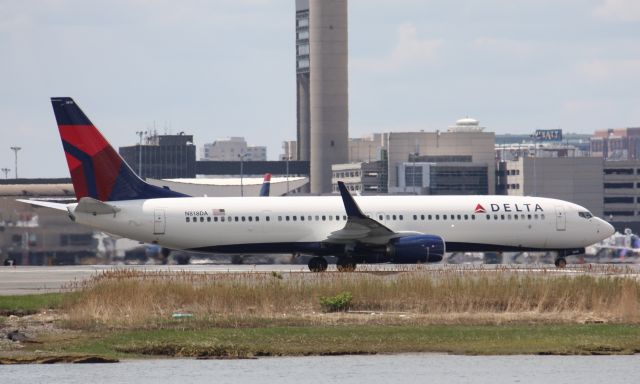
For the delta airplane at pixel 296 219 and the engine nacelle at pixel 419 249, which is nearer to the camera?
the engine nacelle at pixel 419 249

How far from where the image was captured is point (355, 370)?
34.4 m

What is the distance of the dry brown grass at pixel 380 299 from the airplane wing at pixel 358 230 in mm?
14093

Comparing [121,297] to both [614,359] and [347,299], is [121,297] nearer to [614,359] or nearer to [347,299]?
[347,299]

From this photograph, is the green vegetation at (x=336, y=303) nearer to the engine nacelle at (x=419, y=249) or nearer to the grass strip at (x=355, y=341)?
the grass strip at (x=355, y=341)

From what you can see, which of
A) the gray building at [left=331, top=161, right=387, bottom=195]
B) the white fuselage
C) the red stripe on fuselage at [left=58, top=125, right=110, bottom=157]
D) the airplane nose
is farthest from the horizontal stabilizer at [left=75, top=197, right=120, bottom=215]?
the gray building at [left=331, top=161, right=387, bottom=195]

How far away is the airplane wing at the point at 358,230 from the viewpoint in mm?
61125

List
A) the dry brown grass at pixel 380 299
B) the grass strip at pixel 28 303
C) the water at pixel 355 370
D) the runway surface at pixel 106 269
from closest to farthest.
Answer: the water at pixel 355 370 < the dry brown grass at pixel 380 299 < the grass strip at pixel 28 303 < the runway surface at pixel 106 269

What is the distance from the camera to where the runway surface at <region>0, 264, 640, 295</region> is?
181 feet

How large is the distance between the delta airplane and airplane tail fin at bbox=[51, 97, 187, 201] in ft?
0.15

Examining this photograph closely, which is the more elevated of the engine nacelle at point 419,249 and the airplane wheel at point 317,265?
the engine nacelle at point 419,249

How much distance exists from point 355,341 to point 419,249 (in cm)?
2366

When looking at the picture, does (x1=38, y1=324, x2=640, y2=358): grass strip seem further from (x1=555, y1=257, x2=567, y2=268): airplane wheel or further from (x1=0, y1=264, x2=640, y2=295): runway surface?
(x1=555, y1=257, x2=567, y2=268): airplane wheel

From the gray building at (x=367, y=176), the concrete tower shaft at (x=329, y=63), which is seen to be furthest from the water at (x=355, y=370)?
the gray building at (x=367, y=176)

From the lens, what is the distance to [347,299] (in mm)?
44000
